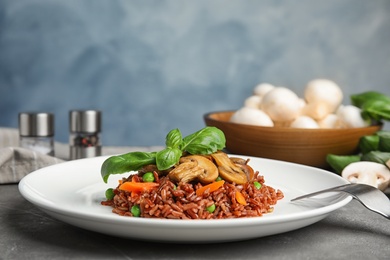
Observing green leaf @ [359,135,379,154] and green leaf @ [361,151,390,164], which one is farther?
green leaf @ [359,135,379,154]

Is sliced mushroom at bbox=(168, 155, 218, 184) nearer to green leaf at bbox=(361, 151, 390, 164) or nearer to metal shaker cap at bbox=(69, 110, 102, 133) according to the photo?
green leaf at bbox=(361, 151, 390, 164)

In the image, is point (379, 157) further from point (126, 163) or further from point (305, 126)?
point (126, 163)

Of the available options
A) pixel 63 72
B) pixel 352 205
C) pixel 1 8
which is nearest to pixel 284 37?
pixel 63 72

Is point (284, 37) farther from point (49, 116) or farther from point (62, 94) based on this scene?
point (49, 116)

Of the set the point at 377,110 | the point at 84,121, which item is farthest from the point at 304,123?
the point at 84,121

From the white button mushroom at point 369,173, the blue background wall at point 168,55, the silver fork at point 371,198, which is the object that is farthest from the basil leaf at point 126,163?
the blue background wall at point 168,55

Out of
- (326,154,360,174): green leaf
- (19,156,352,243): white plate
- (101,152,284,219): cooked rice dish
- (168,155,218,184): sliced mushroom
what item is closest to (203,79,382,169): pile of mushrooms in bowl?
(326,154,360,174): green leaf
